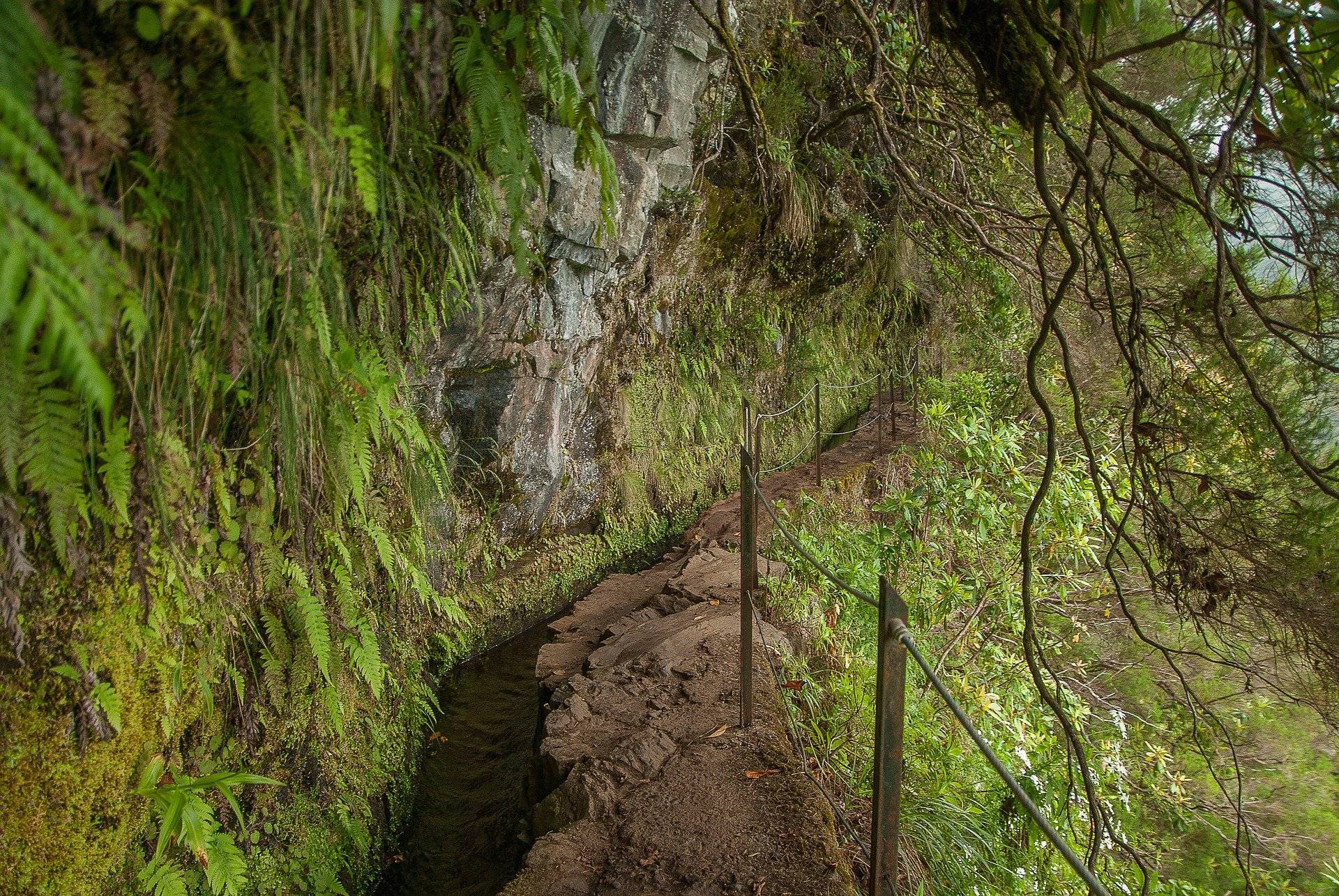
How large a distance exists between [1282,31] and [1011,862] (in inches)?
131

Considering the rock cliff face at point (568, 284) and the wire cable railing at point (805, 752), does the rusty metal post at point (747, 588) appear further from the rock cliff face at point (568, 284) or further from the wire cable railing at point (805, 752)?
the rock cliff face at point (568, 284)

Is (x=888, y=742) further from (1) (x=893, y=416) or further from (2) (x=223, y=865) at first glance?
(1) (x=893, y=416)

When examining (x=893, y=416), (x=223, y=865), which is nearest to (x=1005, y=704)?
(x=223, y=865)

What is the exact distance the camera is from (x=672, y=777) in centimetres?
331

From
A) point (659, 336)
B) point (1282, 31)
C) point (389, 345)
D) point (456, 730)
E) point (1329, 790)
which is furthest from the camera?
point (659, 336)

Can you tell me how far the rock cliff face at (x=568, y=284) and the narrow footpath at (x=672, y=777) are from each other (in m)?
1.95

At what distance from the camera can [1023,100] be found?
2.69 meters

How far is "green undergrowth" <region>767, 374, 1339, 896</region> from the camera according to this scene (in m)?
3.60

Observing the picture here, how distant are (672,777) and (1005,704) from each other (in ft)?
9.28

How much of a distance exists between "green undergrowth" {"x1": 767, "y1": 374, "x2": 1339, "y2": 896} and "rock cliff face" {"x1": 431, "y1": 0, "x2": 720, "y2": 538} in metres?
2.29

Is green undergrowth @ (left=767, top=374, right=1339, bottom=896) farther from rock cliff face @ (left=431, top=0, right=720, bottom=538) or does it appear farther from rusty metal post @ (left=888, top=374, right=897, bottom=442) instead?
rock cliff face @ (left=431, top=0, right=720, bottom=538)

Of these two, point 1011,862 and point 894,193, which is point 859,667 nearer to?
point 1011,862

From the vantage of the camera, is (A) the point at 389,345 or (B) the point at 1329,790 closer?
(A) the point at 389,345

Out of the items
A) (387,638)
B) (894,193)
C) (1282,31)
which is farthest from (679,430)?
(1282,31)
